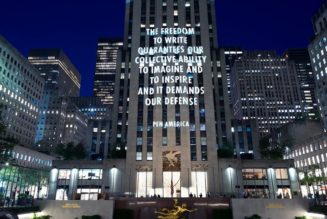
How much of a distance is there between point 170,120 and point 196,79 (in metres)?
15.2

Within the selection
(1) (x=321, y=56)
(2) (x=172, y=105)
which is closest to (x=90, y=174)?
(2) (x=172, y=105)

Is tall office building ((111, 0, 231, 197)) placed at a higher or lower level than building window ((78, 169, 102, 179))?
higher

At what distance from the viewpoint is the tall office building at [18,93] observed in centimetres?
11394

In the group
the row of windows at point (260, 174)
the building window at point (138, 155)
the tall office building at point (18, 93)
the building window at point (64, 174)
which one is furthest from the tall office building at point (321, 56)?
the tall office building at point (18, 93)

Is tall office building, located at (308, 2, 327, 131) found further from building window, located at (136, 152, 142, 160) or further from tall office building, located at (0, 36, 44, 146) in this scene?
tall office building, located at (0, 36, 44, 146)

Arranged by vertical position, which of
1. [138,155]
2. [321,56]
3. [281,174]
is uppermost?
[321,56]

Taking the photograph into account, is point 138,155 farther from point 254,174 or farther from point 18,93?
point 18,93

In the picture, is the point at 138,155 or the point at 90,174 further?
the point at 138,155

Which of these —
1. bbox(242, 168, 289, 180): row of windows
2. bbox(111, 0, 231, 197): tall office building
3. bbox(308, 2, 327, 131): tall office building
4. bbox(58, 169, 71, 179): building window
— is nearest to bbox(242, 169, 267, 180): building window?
bbox(242, 168, 289, 180): row of windows

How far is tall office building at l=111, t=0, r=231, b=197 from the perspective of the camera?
69375 millimetres

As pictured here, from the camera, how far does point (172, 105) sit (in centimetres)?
7650

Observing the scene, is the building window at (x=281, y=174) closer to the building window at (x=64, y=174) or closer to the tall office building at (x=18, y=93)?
the building window at (x=64, y=174)

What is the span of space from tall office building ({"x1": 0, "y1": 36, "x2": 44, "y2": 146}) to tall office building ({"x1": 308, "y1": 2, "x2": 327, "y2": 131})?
438 ft

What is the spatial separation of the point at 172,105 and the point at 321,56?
83727 millimetres
